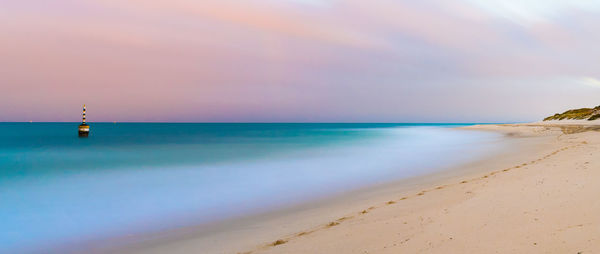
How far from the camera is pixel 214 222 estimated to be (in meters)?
7.66

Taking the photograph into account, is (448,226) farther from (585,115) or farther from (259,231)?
(585,115)

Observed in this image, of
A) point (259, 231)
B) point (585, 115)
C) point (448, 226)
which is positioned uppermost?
point (585, 115)

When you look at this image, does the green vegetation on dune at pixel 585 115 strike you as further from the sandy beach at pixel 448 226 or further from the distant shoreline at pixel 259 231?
the distant shoreline at pixel 259 231

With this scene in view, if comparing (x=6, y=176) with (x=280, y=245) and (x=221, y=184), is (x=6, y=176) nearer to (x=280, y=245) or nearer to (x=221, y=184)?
(x=221, y=184)

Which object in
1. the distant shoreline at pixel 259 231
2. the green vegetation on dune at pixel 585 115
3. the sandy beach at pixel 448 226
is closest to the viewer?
the sandy beach at pixel 448 226

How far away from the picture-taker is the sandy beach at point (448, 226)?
380 cm

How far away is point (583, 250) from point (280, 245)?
12.0 feet

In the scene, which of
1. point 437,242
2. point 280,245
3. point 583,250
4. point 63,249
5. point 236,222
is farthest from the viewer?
point 236,222

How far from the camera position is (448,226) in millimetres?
4508

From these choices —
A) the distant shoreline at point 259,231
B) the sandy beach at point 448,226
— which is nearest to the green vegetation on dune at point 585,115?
the sandy beach at point 448,226

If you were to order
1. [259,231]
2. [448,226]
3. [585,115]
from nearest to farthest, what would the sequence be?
[448,226] < [259,231] < [585,115]

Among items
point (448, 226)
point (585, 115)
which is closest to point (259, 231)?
point (448, 226)

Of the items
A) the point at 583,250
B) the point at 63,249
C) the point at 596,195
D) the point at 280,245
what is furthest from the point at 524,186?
the point at 63,249

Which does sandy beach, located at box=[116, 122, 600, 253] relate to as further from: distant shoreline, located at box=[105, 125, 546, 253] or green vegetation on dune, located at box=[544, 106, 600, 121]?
green vegetation on dune, located at box=[544, 106, 600, 121]
